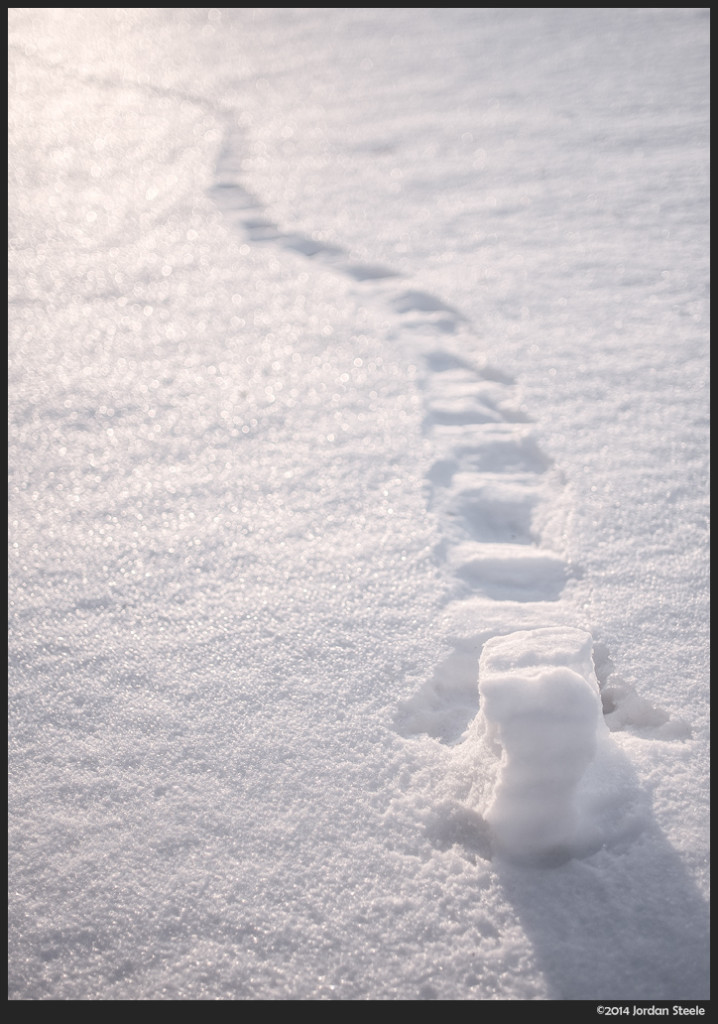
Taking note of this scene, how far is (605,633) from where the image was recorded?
1132 mm

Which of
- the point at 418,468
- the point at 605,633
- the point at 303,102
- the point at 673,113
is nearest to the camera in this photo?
the point at 605,633

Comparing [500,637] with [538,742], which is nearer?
[538,742]

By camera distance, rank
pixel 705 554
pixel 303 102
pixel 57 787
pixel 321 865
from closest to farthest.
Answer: pixel 321 865
pixel 57 787
pixel 705 554
pixel 303 102

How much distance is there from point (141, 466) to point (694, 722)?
1.02m

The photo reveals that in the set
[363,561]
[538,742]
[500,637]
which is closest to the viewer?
[538,742]

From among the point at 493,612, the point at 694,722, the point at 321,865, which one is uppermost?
the point at 493,612

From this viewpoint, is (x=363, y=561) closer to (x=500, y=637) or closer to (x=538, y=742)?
(x=500, y=637)

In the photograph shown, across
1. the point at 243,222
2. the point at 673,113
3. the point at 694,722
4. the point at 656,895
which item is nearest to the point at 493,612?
→ the point at 694,722

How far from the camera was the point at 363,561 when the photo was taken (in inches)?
49.9

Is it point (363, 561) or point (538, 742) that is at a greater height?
point (363, 561)

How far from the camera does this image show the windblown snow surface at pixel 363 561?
2.80 ft

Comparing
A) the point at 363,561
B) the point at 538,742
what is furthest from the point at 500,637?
the point at 363,561

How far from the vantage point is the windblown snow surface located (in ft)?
2.80
